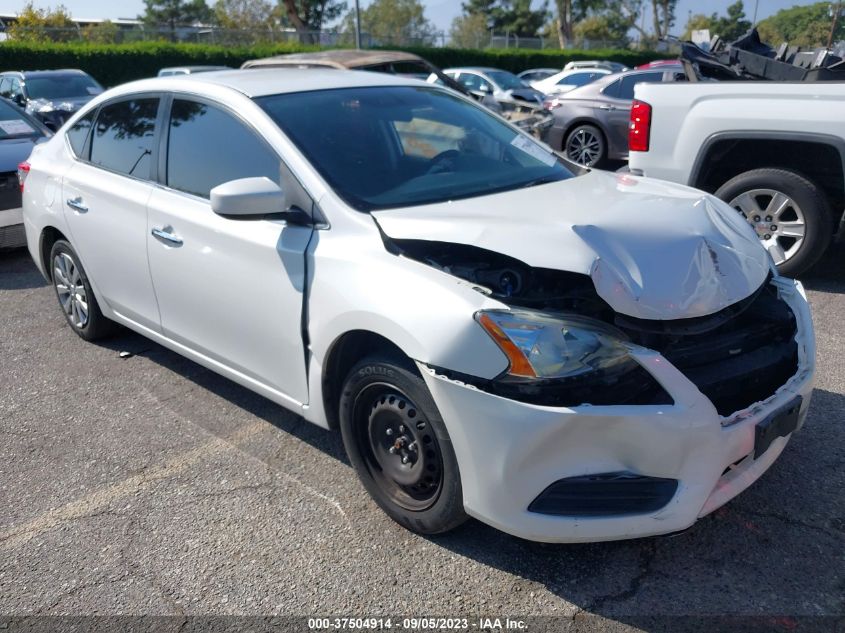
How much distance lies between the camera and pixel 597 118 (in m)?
11.3

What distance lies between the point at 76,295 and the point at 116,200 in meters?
1.12

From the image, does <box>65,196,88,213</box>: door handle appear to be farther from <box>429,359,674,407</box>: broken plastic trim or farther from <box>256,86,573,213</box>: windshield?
<box>429,359,674,407</box>: broken plastic trim

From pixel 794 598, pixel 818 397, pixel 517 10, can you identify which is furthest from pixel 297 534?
pixel 517 10

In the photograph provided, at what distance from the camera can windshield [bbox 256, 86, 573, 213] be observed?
337cm

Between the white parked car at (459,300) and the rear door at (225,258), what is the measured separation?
0.01 metres

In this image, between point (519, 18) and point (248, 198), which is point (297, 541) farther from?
point (519, 18)

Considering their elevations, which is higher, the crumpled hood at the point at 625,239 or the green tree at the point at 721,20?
the green tree at the point at 721,20

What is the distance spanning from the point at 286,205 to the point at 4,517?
181 centimetres

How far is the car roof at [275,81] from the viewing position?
380 centimetres

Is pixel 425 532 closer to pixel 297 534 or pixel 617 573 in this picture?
pixel 297 534

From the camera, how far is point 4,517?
132 inches

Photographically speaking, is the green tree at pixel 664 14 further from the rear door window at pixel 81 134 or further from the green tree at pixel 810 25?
the rear door window at pixel 81 134

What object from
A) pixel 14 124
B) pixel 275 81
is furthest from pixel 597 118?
pixel 275 81

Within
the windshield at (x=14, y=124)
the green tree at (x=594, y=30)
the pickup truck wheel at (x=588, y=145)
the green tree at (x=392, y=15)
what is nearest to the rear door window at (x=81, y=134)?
the windshield at (x=14, y=124)
